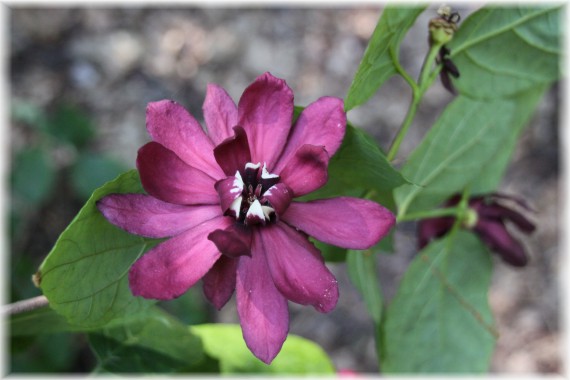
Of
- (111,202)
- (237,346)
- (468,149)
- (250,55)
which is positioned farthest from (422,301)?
(250,55)

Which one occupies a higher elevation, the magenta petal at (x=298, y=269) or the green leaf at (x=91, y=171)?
the magenta petal at (x=298, y=269)

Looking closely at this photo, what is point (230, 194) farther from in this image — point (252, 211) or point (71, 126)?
point (71, 126)

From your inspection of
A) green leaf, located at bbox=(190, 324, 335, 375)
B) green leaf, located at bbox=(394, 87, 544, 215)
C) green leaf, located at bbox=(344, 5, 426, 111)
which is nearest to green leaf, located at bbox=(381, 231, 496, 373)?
green leaf, located at bbox=(394, 87, 544, 215)

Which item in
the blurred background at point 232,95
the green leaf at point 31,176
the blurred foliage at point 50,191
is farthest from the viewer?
the blurred background at point 232,95

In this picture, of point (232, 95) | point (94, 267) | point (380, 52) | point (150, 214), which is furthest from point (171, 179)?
point (232, 95)

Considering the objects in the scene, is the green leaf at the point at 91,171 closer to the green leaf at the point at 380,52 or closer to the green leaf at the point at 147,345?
the green leaf at the point at 147,345

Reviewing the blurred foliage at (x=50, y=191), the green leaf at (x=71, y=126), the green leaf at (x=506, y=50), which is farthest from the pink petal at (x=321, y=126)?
the green leaf at (x=71, y=126)

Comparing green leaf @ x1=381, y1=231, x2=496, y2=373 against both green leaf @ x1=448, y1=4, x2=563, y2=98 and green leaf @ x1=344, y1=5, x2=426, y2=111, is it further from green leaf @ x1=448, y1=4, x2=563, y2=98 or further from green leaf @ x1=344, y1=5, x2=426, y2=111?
green leaf @ x1=344, y1=5, x2=426, y2=111
